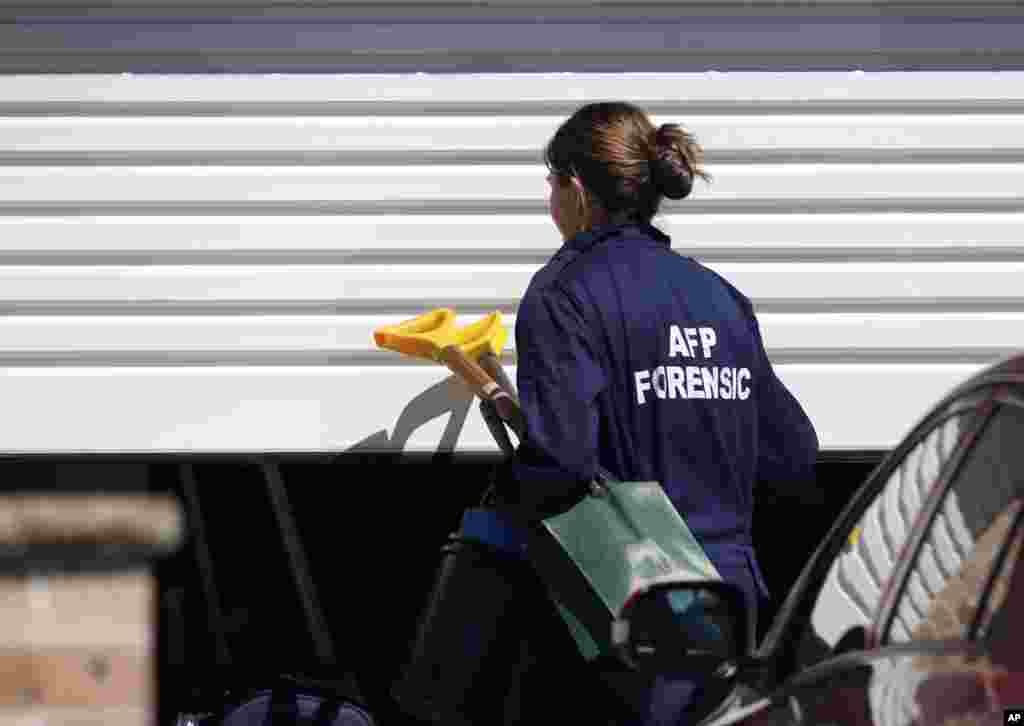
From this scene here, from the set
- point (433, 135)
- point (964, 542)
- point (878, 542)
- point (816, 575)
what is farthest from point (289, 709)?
point (964, 542)

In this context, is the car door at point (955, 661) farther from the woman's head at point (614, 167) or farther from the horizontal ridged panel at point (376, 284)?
the horizontal ridged panel at point (376, 284)

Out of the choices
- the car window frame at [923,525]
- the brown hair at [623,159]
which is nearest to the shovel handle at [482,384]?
the brown hair at [623,159]

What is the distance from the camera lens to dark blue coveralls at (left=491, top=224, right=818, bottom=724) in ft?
11.6

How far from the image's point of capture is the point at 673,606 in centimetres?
331

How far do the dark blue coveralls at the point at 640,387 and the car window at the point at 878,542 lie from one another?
3.14 ft

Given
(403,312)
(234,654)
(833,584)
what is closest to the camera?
(833,584)

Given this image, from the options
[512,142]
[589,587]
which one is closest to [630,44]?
[512,142]

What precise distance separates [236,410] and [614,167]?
1.85 meters

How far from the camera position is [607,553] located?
3426mm

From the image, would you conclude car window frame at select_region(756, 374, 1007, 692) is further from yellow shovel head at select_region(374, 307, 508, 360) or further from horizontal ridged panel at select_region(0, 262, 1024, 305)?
horizontal ridged panel at select_region(0, 262, 1024, 305)

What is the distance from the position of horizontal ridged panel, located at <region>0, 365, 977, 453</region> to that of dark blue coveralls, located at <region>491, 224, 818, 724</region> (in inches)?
62.2

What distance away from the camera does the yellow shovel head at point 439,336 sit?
15.8 ft

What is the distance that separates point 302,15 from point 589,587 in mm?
2569

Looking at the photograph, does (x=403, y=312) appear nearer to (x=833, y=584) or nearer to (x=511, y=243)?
(x=511, y=243)
